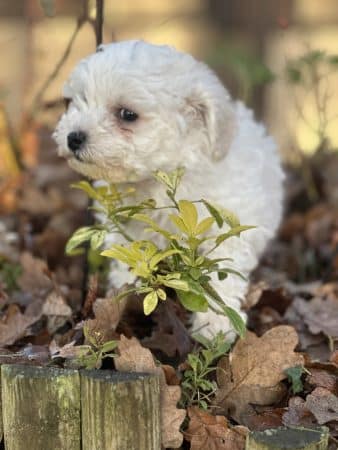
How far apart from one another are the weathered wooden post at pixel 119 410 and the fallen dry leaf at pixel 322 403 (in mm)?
588

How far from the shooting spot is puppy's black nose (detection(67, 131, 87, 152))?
3.60 meters

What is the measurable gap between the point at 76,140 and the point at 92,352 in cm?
96

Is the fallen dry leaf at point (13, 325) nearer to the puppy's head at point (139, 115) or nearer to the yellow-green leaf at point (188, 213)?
the puppy's head at point (139, 115)

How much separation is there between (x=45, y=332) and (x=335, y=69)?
2724 mm

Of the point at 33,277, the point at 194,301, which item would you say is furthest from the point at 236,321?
the point at 33,277

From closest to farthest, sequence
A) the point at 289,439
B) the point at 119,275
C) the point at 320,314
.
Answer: the point at 289,439 → the point at 320,314 → the point at 119,275

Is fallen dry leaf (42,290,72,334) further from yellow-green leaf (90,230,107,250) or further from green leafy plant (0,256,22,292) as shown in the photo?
green leafy plant (0,256,22,292)

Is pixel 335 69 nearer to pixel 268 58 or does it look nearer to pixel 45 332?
pixel 45 332

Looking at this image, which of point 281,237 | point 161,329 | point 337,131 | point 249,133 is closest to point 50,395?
point 161,329

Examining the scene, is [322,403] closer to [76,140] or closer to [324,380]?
[324,380]

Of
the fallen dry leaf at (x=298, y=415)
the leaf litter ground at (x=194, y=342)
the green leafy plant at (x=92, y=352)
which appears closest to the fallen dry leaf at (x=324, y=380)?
the leaf litter ground at (x=194, y=342)

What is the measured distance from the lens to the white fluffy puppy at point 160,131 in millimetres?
3621

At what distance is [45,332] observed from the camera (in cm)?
366

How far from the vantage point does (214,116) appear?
377 centimetres
